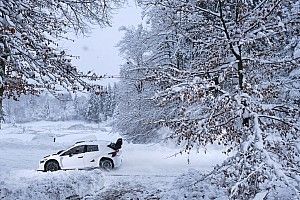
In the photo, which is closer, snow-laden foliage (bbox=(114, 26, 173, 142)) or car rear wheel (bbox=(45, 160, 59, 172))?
car rear wheel (bbox=(45, 160, 59, 172))

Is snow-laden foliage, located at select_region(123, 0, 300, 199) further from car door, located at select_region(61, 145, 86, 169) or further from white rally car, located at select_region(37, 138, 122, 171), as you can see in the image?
car door, located at select_region(61, 145, 86, 169)

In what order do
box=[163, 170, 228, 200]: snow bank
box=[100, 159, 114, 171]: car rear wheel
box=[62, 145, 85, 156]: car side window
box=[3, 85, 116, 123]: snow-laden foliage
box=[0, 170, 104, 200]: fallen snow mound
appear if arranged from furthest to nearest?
box=[3, 85, 116, 123]: snow-laden foliage < box=[62, 145, 85, 156]: car side window < box=[100, 159, 114, 171]: car rear wheel < box=[0, 170, 104, 200]: fallen snow mound < box=[163, 170, 228, 200]: snow bank

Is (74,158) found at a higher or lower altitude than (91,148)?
lower

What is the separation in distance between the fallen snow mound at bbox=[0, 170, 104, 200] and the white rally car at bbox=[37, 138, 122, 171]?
3.41 m

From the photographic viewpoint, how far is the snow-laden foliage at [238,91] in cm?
→ 602

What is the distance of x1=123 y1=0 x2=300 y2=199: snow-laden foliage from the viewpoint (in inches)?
237

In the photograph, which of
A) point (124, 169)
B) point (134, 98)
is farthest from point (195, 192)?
point (134, 98)

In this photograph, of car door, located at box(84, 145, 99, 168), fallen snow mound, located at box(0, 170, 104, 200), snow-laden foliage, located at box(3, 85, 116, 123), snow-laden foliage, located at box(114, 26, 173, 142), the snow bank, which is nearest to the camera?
the snow bank

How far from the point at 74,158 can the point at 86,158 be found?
1.96ft

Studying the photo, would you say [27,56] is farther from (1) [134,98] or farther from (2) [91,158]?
(1) [134,98]

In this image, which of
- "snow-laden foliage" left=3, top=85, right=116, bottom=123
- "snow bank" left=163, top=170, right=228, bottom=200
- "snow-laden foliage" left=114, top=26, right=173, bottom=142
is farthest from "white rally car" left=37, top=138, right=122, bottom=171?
"snow-laden foliage" left=3, top=85, right=116, bottom=123

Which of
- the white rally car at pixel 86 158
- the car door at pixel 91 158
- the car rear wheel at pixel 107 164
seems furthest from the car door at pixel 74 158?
the car rear wheel at pixel 107 164

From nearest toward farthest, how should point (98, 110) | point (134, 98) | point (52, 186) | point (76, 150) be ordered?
point (52, 186), point (76, 150), point (134, 98), point (98, 110)

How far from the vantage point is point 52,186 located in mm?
12641
